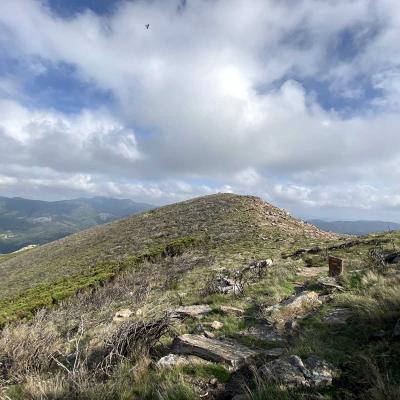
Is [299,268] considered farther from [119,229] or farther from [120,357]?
[119,229]

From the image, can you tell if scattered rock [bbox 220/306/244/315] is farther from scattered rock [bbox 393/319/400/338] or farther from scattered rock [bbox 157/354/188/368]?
scattered rock [bbox 393/319/400/338]

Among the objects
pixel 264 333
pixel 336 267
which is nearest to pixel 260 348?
pixel 264 333

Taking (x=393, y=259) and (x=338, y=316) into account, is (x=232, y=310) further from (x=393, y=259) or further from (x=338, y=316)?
(x=393, y=259)

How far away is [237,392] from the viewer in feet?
16.9

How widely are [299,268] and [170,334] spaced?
9.16 meters

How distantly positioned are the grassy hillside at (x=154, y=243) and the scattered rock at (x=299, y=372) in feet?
52.8

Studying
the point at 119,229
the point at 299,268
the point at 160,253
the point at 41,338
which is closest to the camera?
the point at 41,338

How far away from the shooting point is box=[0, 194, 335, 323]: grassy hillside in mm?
25681

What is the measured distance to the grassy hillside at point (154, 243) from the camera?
2568cm

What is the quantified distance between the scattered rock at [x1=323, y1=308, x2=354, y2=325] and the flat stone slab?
2.14 m

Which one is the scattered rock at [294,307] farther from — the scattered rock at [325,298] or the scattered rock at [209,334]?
the scattered rock at [209,334]

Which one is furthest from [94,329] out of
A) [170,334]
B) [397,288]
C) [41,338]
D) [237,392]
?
[397,288]

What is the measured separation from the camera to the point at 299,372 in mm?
5191

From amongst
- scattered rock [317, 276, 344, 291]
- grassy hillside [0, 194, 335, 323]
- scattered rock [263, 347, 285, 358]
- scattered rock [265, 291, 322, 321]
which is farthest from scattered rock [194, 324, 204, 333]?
grassy hillside [0, 194, 335, 323]
